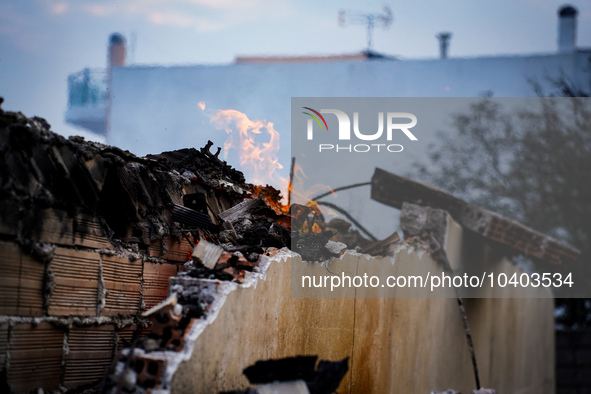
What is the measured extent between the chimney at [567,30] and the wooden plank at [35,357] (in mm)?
15343

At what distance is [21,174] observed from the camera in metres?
3.21

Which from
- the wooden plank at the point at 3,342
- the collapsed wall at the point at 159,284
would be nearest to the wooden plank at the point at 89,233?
the collapsed wall at the point at 159,284

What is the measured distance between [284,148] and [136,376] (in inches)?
432

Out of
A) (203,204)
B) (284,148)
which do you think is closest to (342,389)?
(203,204)

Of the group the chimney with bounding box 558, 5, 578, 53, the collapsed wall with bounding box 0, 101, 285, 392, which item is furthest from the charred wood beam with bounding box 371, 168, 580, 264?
the chimney with bounding box 558, 5, 578, 53

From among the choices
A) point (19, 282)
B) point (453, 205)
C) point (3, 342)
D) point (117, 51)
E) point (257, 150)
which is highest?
point (117, 51)

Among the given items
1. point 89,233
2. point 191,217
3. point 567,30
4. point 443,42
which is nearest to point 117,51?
point 443,42

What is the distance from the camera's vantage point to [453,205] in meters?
7.07

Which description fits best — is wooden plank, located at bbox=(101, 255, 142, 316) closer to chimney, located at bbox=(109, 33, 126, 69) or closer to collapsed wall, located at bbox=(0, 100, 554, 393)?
collapsed wall, located at bbox=(0, 100, 554, 393)

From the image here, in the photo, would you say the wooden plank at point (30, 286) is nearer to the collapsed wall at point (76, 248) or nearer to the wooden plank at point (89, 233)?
the collapsed wall at point (76, 248)

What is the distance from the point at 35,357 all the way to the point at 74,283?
0.50m

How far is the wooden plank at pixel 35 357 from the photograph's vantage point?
319 cm

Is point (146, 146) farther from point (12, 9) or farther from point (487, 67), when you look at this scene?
point (487, 67)

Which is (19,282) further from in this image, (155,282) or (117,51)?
(117,51)
